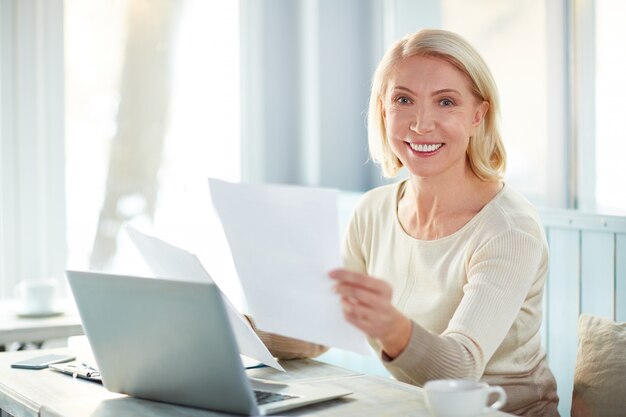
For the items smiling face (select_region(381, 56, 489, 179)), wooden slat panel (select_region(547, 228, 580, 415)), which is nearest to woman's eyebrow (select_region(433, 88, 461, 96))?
smiling face (select_region(381, 56, 489, 179))

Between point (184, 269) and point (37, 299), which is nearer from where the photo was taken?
point (184, 269)

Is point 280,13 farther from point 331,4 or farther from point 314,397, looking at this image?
point 314,397

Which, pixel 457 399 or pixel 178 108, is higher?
pixel 178 108

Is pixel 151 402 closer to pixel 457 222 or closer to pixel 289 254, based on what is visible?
pixel 289 254

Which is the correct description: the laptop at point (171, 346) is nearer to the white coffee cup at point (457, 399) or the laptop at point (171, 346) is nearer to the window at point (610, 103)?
the white coffee cup at point (457, 399)

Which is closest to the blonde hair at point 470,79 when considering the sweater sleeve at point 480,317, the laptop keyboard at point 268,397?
the sweater sleeve at point 480,317

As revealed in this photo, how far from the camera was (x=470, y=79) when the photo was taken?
1915 millimetres

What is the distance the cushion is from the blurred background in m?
0.87

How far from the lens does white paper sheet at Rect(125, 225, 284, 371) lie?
156cm

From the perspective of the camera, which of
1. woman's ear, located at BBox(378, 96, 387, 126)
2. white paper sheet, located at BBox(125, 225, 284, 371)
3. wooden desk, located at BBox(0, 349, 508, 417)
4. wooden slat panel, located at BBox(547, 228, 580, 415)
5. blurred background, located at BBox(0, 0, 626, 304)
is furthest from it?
blurred background, located at BBox(0, 0, 626, 304)

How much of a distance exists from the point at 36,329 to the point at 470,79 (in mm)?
1452

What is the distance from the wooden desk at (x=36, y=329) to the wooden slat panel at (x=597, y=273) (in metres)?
1.41

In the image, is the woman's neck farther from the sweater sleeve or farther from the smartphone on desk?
the smartphone on desk

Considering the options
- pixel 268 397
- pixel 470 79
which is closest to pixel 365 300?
pixel 268 397
